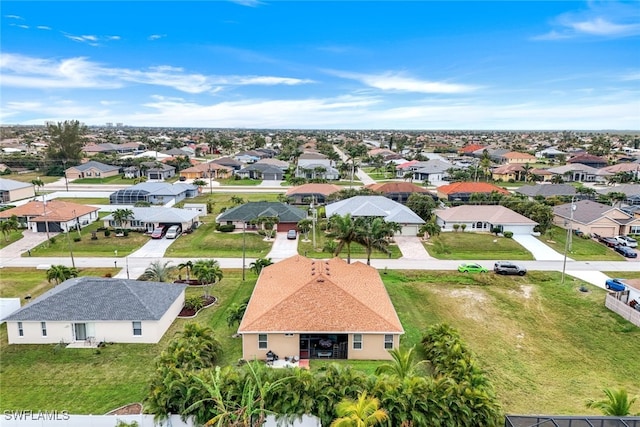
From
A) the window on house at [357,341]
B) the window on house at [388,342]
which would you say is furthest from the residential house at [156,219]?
the window on house at [388,342]

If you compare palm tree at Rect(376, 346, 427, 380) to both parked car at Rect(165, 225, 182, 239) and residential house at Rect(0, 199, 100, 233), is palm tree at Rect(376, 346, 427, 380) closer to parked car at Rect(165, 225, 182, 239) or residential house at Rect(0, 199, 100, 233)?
parked car at Rect(165, 225, 182, 239)

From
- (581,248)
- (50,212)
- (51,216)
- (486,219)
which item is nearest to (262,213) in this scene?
(51,216)

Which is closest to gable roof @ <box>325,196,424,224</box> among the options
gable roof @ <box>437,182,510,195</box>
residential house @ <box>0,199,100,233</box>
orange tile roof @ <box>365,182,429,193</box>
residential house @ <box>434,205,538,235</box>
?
residential house @ <box>434,205,538,235</box>

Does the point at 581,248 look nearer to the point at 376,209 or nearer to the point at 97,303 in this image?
the point at 376,209

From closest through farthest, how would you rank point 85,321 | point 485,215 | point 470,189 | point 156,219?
point 85,321 < point 156,219 < point 485,215 < point 470,189

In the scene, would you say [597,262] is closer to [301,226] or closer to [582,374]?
[582,374]

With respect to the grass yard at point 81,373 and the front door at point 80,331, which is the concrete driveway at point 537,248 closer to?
the grass yard at point 81,373
